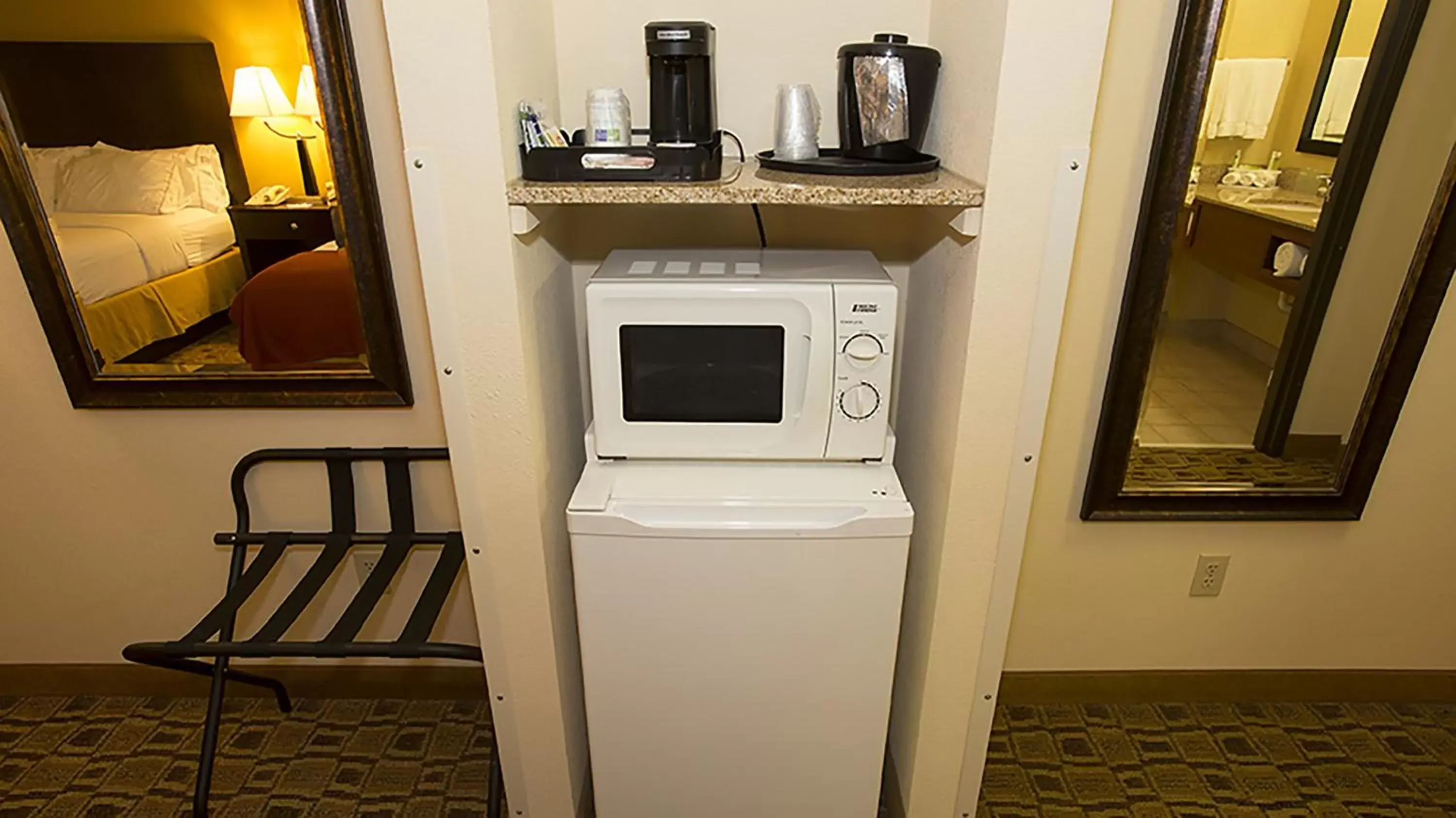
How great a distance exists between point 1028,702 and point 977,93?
149 cm

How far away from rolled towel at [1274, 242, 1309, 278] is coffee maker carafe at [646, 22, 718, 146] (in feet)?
3.69

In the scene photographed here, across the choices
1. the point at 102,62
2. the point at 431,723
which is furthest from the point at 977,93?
the point at 431,723

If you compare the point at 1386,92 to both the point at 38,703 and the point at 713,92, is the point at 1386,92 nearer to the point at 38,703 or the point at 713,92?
the point at 713,92

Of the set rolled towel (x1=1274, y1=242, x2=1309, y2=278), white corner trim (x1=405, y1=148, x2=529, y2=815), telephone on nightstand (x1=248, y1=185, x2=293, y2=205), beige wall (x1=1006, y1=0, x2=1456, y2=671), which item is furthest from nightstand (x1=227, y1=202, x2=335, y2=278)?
rolled towel (x1=1274, y1=242, x2=1309, y2=278)

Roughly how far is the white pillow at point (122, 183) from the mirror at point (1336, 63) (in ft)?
6.64

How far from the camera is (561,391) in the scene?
1.40 metres

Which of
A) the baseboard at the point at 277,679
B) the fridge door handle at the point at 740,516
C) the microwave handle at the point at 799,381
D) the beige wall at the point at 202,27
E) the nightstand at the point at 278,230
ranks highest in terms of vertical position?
the beige wall at the point at 202,27

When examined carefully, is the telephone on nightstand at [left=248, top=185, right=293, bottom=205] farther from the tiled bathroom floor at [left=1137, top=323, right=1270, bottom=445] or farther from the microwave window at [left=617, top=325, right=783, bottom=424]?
the tiled bathroom floor at [left=1137, top=323, right=1270, bottom=445]

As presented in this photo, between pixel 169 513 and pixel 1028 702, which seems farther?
pixel 1028 702

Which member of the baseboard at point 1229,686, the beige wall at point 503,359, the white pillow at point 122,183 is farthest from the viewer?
the baseboard at point 1229,686

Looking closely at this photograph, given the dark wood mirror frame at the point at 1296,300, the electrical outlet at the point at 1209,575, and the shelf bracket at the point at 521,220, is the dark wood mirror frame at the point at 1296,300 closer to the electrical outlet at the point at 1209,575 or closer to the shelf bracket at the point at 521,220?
the electrical outlet at the point at 1209,575

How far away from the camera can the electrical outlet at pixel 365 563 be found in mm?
1786

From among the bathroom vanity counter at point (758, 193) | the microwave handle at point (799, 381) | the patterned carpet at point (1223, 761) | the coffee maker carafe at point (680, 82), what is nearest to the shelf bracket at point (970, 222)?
the bathroom vanity counter at point (758, 193)

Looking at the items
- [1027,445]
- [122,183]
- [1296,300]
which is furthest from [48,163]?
[1296,300]
